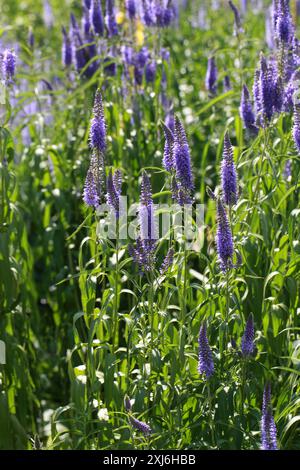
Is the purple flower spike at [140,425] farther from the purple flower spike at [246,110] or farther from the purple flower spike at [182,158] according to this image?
the purple flower spike at [246,110]

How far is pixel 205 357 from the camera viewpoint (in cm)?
310

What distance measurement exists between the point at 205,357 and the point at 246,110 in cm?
154

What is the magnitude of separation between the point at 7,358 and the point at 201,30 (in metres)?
5.85

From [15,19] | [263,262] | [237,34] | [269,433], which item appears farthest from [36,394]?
[15,19]

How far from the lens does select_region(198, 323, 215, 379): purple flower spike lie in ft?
10.1

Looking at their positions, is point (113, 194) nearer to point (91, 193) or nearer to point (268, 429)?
point (91, 193)

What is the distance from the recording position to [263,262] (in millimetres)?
4117

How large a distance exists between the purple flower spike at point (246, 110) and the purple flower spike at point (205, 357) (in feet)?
4.75

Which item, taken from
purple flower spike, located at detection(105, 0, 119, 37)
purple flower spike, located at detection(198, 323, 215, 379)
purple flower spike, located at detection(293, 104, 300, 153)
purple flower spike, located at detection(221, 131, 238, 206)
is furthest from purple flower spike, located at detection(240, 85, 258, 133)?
purple flower spike, located at detection(198, 323, 215, 379)

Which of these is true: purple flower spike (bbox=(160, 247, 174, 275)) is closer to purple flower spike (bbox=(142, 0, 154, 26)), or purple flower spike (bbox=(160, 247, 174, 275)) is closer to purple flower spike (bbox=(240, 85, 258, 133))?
purple flower spike (bbox=(240, 85, 258, 133))

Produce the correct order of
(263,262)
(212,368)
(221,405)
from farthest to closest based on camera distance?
(263,262) < (221,405) < (212,368)

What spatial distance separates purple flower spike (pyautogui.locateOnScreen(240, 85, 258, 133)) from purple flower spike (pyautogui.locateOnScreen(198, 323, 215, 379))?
1.45 meters

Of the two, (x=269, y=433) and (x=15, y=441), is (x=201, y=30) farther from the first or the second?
(x=269, y=433)

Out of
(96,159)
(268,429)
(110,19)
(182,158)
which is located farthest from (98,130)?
(110,19)
